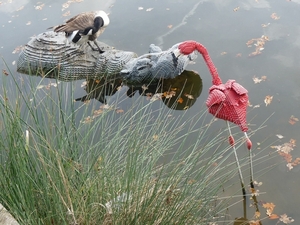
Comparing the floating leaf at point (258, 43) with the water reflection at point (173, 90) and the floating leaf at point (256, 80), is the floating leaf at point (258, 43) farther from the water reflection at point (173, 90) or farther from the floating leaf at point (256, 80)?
the water reflection at point (173, 90)

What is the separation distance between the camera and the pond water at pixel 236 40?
355 centimetres

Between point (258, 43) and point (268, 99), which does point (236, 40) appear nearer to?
point (258, 43)

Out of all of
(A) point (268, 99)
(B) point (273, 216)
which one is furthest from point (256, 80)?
A: (B) point (273, 216)

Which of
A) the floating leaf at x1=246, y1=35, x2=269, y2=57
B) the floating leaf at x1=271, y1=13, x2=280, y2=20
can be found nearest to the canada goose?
the floating leaf at x1=246, y1=35, x2=269, y2=57

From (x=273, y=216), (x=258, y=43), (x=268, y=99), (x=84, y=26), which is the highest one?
(x=84, y=26)

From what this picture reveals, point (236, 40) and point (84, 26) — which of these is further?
point (236, 40)

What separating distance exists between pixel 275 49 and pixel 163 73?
1.70 meters

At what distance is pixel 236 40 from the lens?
5.45 m

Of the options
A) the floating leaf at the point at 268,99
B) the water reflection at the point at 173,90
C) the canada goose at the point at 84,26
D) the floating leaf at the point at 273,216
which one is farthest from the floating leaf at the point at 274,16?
the floating leaf at the point at 273,216

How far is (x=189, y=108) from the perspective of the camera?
454cm

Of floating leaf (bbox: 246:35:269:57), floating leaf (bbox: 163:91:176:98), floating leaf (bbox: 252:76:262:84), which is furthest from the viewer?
floating leaf (bbox: 246:35:269:57)

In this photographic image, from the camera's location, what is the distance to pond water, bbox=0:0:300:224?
3551 millimetres

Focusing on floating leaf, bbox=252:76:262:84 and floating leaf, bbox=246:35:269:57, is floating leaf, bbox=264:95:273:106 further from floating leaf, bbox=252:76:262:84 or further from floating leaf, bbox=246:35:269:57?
floating leaf, bbox=246:35:269:57

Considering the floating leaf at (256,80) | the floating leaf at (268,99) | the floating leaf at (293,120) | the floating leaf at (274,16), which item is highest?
the floating leaf at (274,16)
